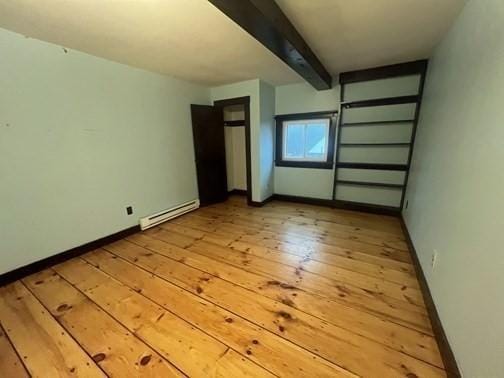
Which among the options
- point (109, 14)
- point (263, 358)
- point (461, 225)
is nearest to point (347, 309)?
point (263, 358)

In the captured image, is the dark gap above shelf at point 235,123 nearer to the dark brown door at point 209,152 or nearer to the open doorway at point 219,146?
the open doorway at point 219,146

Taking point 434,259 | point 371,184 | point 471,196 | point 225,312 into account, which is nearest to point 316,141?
point 371,184

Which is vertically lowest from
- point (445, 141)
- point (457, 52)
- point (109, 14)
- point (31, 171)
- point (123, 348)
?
point (123, 348)

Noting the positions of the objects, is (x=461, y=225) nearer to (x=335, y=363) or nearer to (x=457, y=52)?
(x=335, y=363)

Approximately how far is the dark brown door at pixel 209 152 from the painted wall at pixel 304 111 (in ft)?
3.55

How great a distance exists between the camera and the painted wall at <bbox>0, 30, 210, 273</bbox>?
183 cm

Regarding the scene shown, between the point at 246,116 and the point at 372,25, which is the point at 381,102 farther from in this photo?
the point at 246,116

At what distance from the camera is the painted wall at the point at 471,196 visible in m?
0.89

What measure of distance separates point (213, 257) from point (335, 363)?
1.41 meters

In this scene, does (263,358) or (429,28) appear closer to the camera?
(263,358)

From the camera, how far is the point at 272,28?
150 centimetres

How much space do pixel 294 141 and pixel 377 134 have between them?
1.33 metres

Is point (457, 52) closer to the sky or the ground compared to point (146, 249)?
closer to the sky

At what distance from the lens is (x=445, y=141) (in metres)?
1.66
